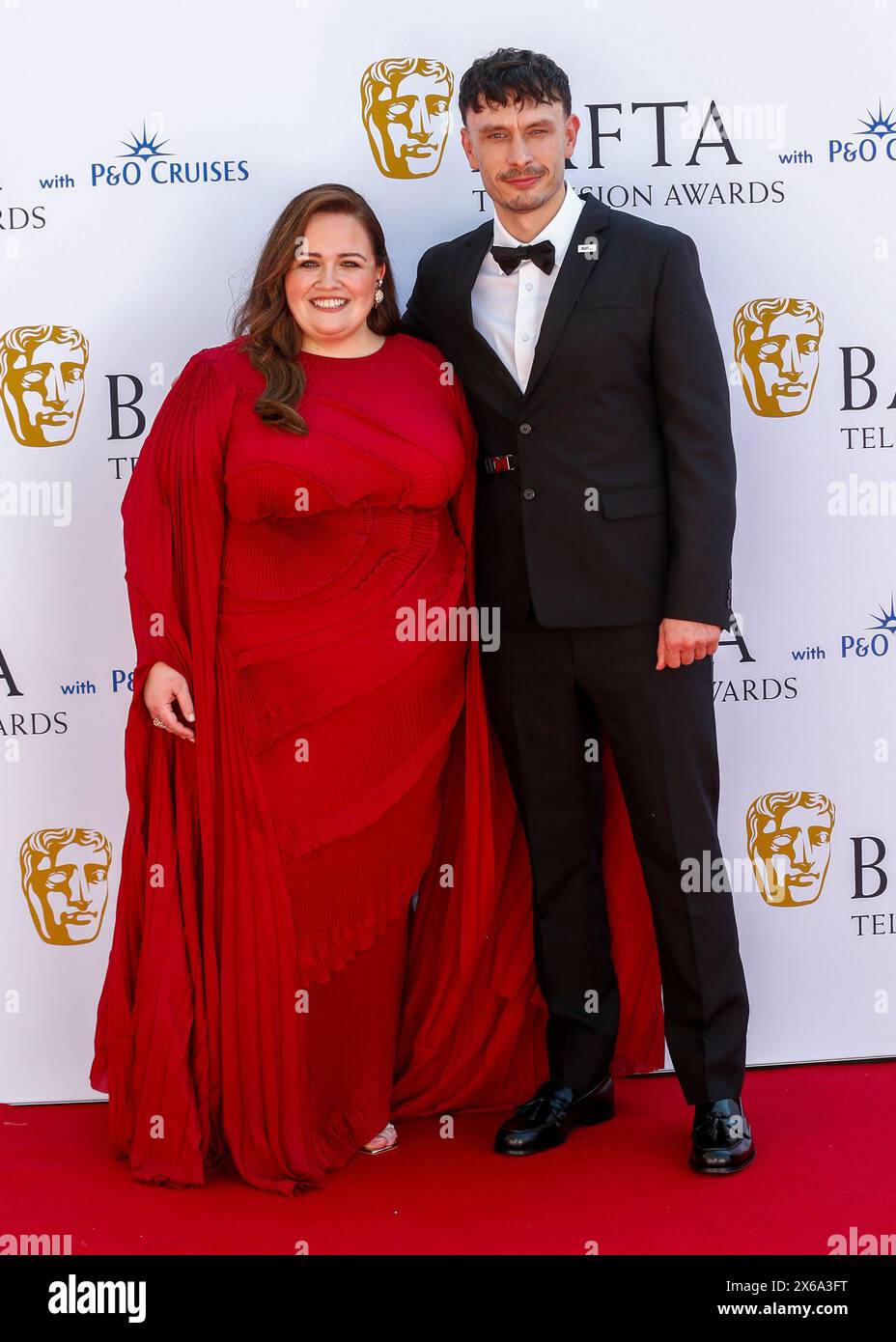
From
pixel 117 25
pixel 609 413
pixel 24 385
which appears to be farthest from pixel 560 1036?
pixel 117 25

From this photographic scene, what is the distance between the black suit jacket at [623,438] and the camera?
2.41m

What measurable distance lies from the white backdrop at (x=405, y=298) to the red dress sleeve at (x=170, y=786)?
37 cm

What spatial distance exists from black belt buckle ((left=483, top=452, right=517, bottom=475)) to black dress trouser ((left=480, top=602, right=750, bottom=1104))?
0.27m

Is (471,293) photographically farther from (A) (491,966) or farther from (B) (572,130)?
(A) (491,966)

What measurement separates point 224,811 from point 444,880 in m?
0.52

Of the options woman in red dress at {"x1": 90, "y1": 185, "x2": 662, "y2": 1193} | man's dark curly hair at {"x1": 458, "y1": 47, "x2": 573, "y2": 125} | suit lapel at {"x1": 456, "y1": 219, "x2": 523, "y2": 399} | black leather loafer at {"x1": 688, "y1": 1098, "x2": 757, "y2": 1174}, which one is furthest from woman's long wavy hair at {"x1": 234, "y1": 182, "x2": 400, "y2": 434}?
black leather loafer at {"x1": 688, "y1": 1098, "x2": 757, "y2": 1174}

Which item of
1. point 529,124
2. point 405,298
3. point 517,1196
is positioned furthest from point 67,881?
point 529,124

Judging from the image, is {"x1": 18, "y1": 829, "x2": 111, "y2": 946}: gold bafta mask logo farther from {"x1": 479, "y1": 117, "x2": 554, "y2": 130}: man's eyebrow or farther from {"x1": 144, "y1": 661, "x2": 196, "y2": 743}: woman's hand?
{"x1": 479, "y1": 117, "x2": 554, "y2": 130}: man's eyebrow

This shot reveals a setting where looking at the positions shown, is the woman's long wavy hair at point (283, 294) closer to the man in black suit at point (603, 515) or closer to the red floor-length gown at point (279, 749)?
the red floor-length gown at point (279, 749)

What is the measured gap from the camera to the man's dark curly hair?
2.43 metres

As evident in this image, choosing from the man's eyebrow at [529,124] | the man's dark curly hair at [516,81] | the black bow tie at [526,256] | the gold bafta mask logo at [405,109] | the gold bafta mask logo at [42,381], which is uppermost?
the gold bafta mask logo at [405,109]

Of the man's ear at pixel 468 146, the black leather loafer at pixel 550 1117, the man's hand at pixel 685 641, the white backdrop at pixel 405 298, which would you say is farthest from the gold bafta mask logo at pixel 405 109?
the black leather loafer at pixel 550 1117

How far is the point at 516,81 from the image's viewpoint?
7.98ft

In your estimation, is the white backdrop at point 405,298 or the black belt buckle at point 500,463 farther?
the white backdrop at point 405,298
